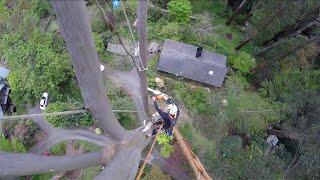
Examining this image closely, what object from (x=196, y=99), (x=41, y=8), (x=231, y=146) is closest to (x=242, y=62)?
(x=196, y=99)

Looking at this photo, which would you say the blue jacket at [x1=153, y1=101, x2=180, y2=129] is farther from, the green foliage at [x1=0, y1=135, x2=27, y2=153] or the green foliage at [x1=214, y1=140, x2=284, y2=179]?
the green foliage at [x1=0, y1=135, x2=27, y2=153]

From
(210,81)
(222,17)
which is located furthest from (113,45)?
(222,17)

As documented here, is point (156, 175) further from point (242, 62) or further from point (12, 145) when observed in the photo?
point (242, 62)

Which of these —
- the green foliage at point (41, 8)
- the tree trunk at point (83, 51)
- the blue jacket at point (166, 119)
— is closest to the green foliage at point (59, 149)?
the blue jacket at point (166, 119)

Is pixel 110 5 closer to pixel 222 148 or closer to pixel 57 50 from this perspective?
pixel 57 50

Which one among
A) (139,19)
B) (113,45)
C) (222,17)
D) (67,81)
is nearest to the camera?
(139,19)

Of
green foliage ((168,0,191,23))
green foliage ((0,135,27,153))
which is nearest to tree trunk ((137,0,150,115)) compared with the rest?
green foliage ((0,135,27,153))
